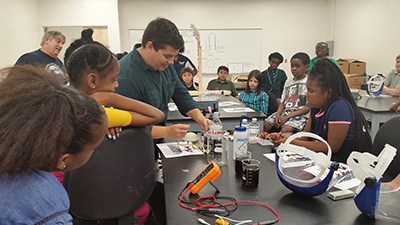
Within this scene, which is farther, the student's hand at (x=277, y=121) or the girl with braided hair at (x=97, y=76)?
the student's hand at (x=277, y=121)

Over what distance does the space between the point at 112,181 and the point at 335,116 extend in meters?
1.34

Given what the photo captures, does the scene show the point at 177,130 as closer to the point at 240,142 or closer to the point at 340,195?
the point at 240,142

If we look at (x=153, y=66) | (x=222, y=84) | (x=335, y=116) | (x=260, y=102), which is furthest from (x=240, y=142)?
(x=222, y=84)

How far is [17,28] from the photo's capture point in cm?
530

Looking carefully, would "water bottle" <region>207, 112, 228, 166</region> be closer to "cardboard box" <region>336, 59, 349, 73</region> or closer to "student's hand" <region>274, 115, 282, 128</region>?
"student's hand" <region>274, 115, 282, 128</region>

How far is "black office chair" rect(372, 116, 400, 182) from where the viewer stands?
1.62m

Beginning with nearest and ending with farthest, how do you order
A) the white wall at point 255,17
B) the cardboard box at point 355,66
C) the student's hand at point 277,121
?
the student's hand at point 277,121
the cardboard box at point 355,66
the white wall at point 255,17

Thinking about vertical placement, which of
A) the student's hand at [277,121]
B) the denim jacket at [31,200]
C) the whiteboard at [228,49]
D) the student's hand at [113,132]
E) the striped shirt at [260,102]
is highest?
the whiteboard at [228,49]

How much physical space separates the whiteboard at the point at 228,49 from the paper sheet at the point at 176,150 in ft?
18.7

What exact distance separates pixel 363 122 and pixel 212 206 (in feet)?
4.09

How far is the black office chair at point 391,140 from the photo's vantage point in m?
1.62

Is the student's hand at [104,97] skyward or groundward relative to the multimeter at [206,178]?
skyward

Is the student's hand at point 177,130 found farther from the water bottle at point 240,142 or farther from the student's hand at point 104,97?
the student's hand at point 104,97

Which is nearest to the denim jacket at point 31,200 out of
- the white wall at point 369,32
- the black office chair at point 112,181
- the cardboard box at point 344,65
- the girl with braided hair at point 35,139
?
the girl with braided hair at point 35,139
